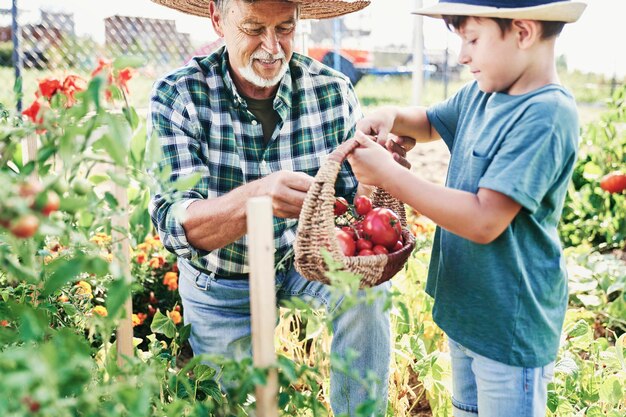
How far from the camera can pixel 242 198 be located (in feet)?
5.43

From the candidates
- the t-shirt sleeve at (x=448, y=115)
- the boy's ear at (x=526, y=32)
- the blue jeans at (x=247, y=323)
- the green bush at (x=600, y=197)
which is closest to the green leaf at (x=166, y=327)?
the blue jeans at (x=247, y=323)

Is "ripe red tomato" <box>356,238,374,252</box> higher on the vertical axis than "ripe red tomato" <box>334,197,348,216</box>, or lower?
lower

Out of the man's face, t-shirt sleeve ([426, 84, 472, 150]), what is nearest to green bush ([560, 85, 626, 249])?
t-shirt sleeve ([426, 84, 472, 150])

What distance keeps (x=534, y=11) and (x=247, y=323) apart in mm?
1239

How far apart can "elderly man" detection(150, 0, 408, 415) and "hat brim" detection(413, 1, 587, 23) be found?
671 mm

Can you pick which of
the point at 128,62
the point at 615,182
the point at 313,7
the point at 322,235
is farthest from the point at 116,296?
the point at 615,182

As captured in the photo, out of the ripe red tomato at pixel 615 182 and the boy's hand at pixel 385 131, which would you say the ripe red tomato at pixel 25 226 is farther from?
the ripe red tomato at pixel 615 182

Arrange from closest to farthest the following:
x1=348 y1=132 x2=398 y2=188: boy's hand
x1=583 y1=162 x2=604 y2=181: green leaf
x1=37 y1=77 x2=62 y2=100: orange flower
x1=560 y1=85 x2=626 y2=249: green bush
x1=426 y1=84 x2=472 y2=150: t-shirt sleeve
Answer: x1=348 y1=132 x2=398 y2=188: boy's hand
x1=426 y1=84 x2=472 y2=150: t-shirt sleeve
x1=37 y1=77 x2=62 y2=100: orange flower
x1=560 y1=85 x2=626 y2=249: green bush
x1=583 y1=162 x2=604 y2=181: green leaf

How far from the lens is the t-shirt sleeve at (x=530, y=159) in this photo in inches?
51.5

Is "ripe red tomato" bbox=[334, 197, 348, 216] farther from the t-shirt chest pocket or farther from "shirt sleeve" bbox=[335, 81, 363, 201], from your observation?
"shirt sleeve" bbox=[335, 81, 363, 201]

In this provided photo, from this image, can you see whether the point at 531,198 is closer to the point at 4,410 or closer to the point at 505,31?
the point at 505,31

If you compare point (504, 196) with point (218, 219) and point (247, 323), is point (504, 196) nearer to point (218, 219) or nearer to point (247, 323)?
point (218, 219)

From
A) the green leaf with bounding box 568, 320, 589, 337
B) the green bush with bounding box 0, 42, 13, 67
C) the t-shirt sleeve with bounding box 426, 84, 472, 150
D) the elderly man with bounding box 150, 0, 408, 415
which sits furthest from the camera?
the green bush with bounding box 0, 42, 13, 67

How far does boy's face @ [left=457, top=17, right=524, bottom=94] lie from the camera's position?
1393 mm
